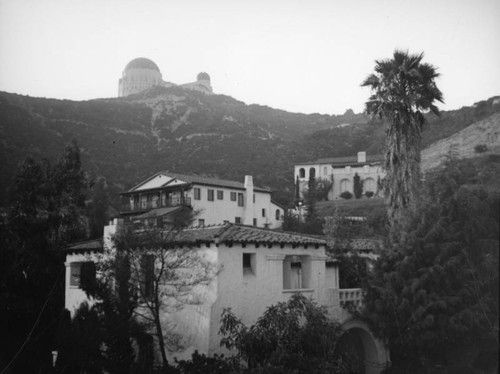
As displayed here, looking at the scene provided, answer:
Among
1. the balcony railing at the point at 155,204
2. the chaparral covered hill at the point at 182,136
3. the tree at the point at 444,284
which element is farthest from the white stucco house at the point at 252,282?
the chaparral covered hill at the point at 182,136

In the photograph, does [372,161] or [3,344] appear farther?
[372,161]

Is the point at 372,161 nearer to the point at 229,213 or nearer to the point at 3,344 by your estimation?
the point at 229,213

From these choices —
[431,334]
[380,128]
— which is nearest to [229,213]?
[431,334]

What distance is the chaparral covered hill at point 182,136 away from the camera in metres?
82.9

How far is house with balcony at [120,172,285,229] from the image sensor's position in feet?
175

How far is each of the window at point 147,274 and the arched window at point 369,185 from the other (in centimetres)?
6613

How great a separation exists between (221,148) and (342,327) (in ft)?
267

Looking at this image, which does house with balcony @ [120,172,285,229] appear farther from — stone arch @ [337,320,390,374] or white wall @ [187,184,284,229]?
stone arch @ [337,320,390,374]

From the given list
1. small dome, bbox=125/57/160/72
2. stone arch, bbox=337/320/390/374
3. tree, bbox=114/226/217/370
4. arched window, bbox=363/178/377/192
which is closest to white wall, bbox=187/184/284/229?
arched window, bbox=363/178/377/192

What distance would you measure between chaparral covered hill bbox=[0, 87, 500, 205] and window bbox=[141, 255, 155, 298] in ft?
143

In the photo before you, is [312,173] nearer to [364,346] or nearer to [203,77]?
[364,346]

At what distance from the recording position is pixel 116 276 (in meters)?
19.3

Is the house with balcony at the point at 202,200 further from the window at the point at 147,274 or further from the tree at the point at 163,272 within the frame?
the window at the point at 147,274

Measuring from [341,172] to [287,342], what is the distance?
70.0 m
